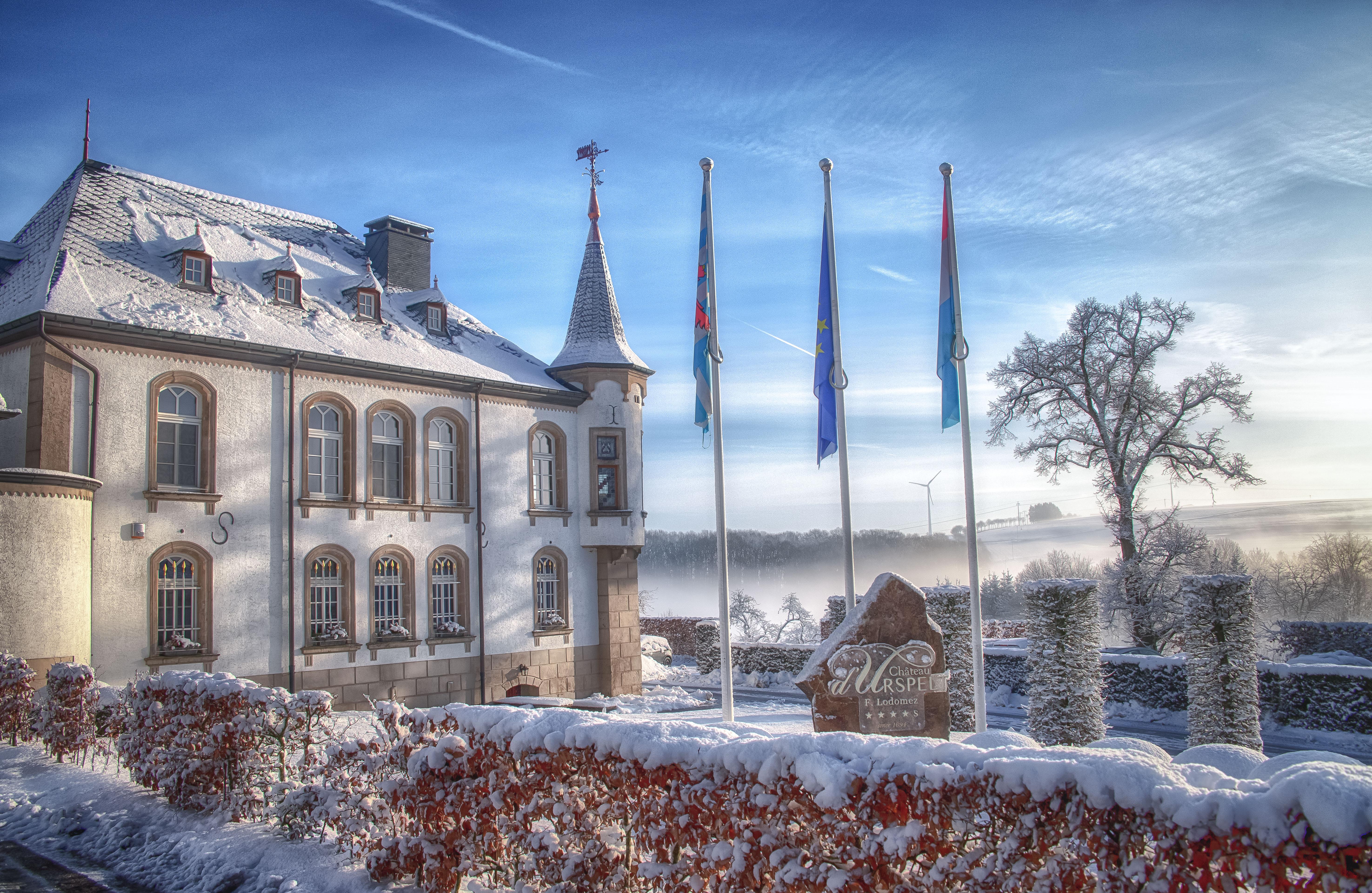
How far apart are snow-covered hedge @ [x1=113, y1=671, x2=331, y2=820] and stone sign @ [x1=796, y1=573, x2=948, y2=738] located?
604cm

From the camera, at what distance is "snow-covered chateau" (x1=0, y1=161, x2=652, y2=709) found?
56.9ft

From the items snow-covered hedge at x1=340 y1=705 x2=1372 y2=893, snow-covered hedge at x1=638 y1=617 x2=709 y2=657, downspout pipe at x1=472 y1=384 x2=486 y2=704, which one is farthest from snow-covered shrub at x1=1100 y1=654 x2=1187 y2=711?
snow-covered hedge at x1=638 y1=617 x2=709 y2=657

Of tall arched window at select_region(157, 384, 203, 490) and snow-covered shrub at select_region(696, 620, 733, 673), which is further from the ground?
tall arched window at select_region(157, 384, 203, 490)

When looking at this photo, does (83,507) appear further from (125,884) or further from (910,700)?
(910,700)

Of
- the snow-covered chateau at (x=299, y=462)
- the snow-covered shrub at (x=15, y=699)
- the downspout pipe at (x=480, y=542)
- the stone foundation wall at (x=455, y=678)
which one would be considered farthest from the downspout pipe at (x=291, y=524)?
the snow-covered shrub at (x=15, y=699)

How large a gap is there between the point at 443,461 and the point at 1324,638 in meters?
26.2

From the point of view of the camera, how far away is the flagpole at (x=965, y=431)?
14250mm

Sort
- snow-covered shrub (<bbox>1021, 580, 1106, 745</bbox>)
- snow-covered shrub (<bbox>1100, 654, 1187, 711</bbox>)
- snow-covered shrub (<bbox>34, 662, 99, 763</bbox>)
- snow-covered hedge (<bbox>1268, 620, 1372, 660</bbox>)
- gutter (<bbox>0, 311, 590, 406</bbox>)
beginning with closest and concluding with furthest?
snow-covered shrub (<bbox>34, 662, 99, 763</bbox>) → snow-covered shrub (<bbox>1021, 580, 1106, 745</bbox>) → gutter (<bbox>0, 311, 590, 406</bbox>) → snow-covered shrub (<bbox>1100, 654, 1187, 711</bbox>) → snow-covered hedge (<bbox>1268, 620, 1372, 660</bbox>)

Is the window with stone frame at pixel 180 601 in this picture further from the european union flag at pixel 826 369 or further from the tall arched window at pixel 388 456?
the european union flag at pixel 826 369

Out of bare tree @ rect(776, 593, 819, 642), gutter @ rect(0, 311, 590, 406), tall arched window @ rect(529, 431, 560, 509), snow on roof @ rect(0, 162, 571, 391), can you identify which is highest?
snow on roof @ rect(0, 162, 571, 391)

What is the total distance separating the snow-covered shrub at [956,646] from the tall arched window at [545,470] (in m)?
10.9

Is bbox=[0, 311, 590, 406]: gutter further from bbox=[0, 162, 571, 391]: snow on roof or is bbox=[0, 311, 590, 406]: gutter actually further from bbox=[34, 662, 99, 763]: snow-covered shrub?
bbox=[34, 662, 99, 763]: snow-covered shrub

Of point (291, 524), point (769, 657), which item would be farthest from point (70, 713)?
→ point (769, 657)

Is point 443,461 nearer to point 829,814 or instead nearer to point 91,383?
point 91,383
